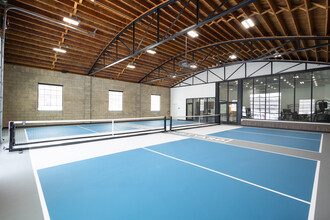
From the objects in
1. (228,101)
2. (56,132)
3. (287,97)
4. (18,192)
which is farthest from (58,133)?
(287,97)

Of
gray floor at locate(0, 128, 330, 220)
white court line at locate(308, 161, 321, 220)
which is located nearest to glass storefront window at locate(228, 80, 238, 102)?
gray floor at locate(0, 128, 330, 220)

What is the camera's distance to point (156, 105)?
21.4 meters

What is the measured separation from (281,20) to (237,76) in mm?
8551

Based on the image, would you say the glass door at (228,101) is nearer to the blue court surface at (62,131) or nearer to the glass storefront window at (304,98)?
the glass storefront window at (304,98)

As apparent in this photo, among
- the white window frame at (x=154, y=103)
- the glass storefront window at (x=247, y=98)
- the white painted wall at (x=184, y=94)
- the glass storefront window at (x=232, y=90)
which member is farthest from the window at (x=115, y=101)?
the glass storefront window at (x=247, y=98)

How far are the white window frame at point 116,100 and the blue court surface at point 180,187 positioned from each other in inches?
509

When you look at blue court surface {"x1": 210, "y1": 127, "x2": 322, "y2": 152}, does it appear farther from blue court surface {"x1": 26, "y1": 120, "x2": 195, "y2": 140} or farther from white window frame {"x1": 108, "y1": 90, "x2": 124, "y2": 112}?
white window frame {"x1": 108, "y1": 90, "x2": 124, "y2": 112}

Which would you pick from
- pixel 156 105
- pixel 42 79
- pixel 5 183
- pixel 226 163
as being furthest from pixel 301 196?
pixel 156 105

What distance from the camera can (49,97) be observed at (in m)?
13.2

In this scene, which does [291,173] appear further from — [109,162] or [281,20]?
[281,20]

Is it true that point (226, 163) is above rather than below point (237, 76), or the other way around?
below

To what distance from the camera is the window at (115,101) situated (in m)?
17.1

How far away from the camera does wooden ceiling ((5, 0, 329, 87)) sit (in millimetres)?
7219

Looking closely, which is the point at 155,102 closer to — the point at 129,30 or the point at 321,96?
the point at 129,30
